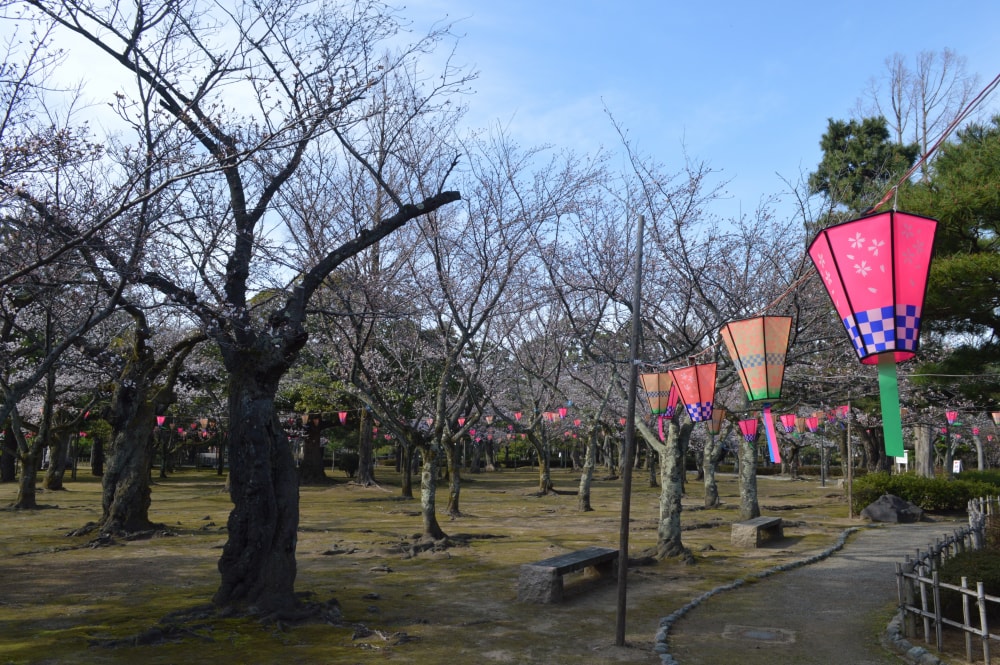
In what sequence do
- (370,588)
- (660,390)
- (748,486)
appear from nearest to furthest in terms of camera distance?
(370,588), (660,390), (748,486)

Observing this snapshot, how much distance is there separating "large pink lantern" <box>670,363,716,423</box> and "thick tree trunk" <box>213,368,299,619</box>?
227 inches

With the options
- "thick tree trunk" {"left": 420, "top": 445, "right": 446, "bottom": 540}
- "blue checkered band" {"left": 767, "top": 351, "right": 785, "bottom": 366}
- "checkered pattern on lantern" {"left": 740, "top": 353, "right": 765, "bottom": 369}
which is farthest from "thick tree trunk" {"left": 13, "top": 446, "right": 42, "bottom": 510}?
"blue checkered band" {"left": 767, "top": 351, "right": 785, "bottom": 366}

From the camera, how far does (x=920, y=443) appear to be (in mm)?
27938

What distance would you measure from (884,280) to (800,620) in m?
5.86

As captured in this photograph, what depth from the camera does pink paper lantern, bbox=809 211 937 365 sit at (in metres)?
4.86

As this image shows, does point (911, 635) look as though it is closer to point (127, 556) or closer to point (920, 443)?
point (127, 556)

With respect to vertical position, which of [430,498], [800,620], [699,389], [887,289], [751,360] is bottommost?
[800,620]

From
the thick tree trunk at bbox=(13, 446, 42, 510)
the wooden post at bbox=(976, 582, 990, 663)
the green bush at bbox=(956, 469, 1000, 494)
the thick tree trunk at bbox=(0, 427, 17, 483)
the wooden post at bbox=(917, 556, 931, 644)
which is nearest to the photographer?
the wooden post at bbox=(976, 582, 990, 663)

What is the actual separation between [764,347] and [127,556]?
40.9 ft

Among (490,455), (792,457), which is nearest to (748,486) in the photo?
(792,457)

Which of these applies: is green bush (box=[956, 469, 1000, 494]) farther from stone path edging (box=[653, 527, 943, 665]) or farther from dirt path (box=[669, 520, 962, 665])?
stone path edging (box=[653, 527, 943, 665])

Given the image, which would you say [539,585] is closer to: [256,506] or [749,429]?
[256,506]

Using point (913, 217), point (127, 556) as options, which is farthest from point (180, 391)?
point (913, 217)

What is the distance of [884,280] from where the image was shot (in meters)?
4.91
